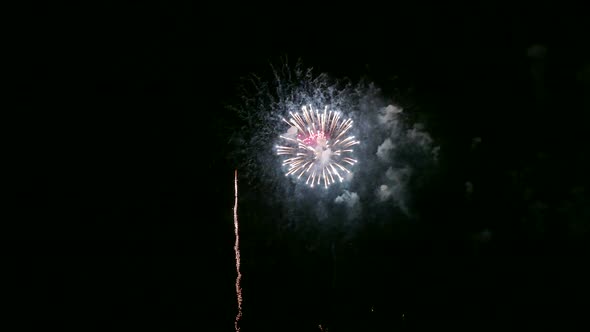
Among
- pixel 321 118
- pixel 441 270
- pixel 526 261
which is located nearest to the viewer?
pixel 321 118

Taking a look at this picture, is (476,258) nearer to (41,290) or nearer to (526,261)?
(526,261)

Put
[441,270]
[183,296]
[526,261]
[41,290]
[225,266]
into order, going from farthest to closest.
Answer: [441,270]
[526,261]
[225,266]
[183,296]
[41,290]

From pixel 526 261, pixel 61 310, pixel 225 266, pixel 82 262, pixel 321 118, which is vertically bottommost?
pixel 61 310

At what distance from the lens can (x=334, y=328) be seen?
2856 cm

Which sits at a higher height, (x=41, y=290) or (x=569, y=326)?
(x=569, y=326)

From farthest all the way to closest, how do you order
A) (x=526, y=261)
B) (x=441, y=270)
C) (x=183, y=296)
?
(x=441, y=270) → (x=526, y=261) → (x=183, y=296)

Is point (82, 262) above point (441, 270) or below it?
below

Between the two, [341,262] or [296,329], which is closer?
[296,329]

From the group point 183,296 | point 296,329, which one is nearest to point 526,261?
point 296,329

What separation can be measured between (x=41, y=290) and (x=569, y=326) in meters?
27.8

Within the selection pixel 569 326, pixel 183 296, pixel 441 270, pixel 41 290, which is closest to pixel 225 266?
pixel 183 296

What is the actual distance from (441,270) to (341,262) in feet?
21.9

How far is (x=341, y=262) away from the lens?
29.7m

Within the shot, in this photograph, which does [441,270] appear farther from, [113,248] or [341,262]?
[113,248]
